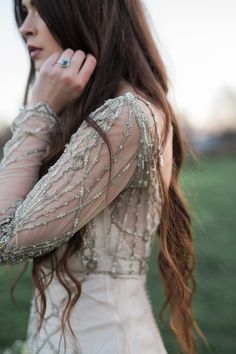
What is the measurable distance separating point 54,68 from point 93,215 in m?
0.50

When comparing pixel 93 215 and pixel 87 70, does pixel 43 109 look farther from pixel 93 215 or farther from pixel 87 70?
pixel 93 215

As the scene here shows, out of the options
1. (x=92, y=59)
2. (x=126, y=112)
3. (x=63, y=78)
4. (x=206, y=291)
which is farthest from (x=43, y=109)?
(x=206, y=291)

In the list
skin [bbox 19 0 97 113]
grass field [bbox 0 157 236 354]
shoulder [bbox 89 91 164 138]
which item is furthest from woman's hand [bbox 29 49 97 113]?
grass field [bbox 0 157 236 354]

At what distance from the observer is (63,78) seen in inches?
73.4

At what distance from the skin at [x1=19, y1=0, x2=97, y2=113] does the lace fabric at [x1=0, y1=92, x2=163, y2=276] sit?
10 centimetres

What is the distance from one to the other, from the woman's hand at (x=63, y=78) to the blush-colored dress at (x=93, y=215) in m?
0.04

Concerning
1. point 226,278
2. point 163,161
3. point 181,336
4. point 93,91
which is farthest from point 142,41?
point 226,278

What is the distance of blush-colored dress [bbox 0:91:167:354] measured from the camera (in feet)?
5.33

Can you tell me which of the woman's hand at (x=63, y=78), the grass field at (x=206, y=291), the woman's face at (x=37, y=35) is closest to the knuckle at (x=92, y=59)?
the woman's hand at (x=63, y=78)

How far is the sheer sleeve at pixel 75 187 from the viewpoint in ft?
5.31

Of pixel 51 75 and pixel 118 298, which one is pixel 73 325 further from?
pixel 51 75

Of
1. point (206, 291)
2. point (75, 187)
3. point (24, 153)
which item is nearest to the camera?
point (75, 187)

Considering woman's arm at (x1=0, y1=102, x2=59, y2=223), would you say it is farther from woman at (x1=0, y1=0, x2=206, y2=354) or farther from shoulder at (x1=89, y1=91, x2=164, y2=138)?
shoulder at (x1=89, y1=91, x2=164, y2=138)

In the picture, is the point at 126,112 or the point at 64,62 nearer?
the point at 126,112
